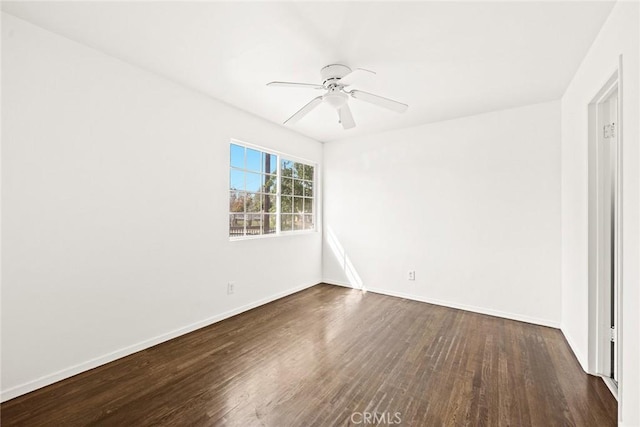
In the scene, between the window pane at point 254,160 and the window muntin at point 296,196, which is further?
the window muntin at point 296,196

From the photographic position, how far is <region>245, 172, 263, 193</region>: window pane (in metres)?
3.64

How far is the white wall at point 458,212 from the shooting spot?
3.11 m

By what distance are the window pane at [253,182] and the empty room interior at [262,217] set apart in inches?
1.1

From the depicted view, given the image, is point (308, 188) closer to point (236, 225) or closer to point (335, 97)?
point (236, 225)

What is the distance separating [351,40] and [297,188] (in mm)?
2706

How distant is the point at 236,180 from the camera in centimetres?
348

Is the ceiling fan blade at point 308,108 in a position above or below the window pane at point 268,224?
above

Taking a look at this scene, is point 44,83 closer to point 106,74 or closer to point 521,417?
point 106,74

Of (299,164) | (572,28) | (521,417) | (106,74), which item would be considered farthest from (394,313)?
(106,74)

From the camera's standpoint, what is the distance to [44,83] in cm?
195

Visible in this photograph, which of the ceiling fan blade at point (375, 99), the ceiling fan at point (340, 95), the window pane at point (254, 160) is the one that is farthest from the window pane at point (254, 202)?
the ceiling fan blade at point (375, 99)

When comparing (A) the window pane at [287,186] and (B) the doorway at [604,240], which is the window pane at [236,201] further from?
(B) the doorway at [604,240]

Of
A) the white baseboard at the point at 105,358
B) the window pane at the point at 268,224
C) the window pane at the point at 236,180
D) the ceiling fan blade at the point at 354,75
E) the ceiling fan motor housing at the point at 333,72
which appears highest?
the ceiling fan blade at the point at 354,75

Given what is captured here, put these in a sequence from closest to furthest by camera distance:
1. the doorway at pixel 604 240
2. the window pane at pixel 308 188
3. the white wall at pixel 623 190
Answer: the white wall at pixel 623 190
the doorway at pixel 604 240
the window pane at pixel 308 188
